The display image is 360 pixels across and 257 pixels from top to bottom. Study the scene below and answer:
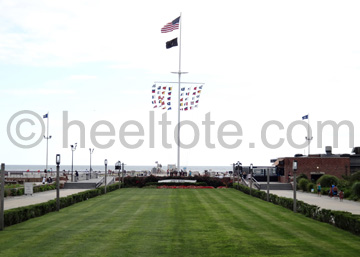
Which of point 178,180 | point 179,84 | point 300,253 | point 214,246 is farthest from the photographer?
point 179,84

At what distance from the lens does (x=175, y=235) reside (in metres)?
18.5

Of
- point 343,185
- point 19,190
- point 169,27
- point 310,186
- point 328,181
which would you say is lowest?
point 310,186

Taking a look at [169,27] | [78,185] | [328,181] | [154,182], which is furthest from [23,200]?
[328,181]

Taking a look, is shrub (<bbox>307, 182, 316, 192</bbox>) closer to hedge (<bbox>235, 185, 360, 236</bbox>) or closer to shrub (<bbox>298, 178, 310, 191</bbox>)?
shrub (<bbox>298, 178, 310, 191</bbox>)

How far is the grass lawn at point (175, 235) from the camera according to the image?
1555cm

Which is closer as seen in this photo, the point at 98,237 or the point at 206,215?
the point at 98,237

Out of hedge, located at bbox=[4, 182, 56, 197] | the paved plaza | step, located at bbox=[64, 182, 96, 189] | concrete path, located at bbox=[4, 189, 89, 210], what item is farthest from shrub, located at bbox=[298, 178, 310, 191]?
hedge, located at bbox=[4, 182, 56, 197]

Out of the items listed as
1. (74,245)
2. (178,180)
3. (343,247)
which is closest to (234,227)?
(343,247)

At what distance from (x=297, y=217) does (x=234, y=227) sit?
210 inches

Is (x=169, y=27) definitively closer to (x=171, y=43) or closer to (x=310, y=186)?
(x=171, y=43)

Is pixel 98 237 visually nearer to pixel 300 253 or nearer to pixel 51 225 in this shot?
pixel 51 225

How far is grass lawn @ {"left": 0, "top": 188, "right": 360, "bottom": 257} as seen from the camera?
51.0 feet

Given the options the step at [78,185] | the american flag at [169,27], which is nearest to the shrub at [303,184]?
the american flag at [169,27]

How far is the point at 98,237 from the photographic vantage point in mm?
18062
